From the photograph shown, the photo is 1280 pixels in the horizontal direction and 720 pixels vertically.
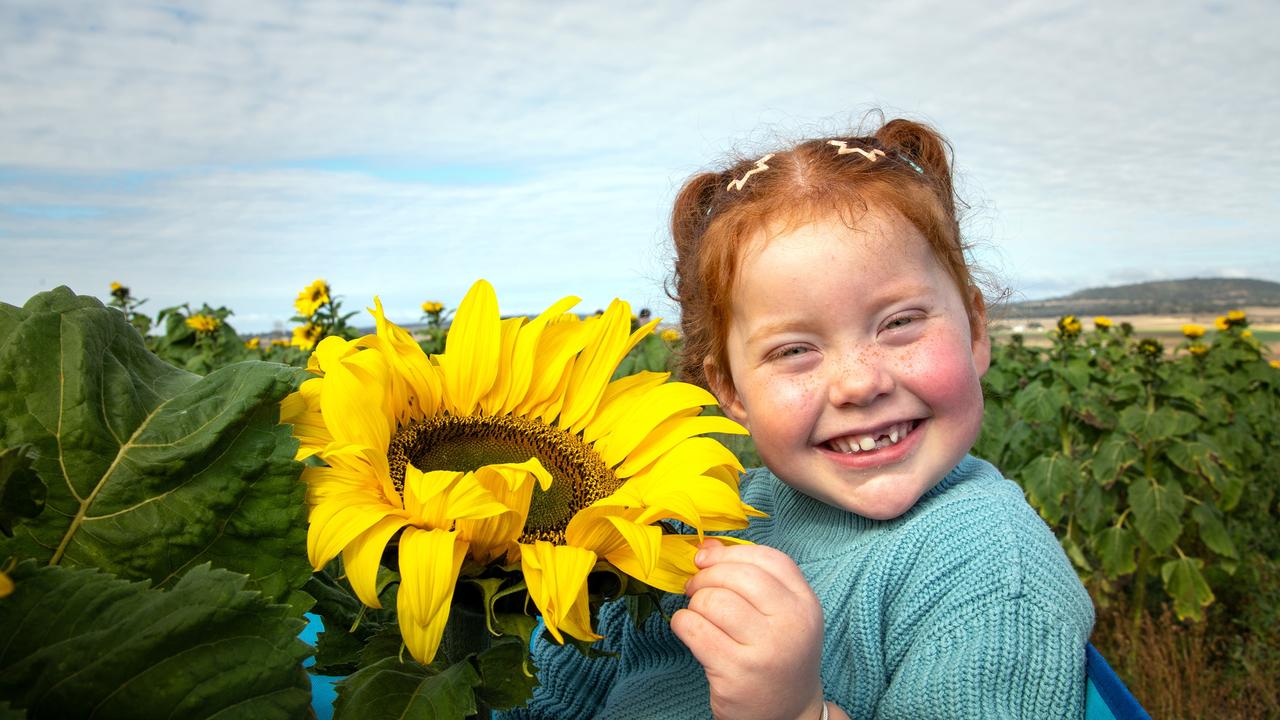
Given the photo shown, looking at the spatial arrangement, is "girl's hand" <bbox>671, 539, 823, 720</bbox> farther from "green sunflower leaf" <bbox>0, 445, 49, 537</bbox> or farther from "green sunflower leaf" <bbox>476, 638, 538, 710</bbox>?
"green sunflower leaf" <bbox>0, 445, 49, 537</bbox>

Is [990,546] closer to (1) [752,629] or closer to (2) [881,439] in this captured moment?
(2) [881,439]

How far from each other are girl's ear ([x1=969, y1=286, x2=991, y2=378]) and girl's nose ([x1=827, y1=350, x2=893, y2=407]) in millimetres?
368

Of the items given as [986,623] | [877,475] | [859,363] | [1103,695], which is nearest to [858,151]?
[859,363]

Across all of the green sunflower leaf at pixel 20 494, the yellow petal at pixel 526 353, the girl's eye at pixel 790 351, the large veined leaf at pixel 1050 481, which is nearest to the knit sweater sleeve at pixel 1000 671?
the girl's eye at pixel 790 351

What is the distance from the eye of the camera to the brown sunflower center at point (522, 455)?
999mm

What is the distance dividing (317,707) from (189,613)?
1.77 ft

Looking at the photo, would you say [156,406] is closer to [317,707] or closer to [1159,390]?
[317,707]

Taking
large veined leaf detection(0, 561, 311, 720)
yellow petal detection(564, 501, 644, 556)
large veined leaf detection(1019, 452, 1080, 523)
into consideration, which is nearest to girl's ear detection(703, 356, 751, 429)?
yellow petal detection(564, 501, 644, 556)

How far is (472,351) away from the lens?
3.62ft

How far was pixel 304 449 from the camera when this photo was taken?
2.97ft

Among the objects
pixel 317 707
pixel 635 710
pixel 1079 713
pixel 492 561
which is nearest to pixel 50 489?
pixel 492 561

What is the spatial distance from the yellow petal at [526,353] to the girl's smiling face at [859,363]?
1.53 feet

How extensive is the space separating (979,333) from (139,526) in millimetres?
1500

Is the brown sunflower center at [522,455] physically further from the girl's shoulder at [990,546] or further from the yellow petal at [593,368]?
the girl's shoulder at [990,546]
